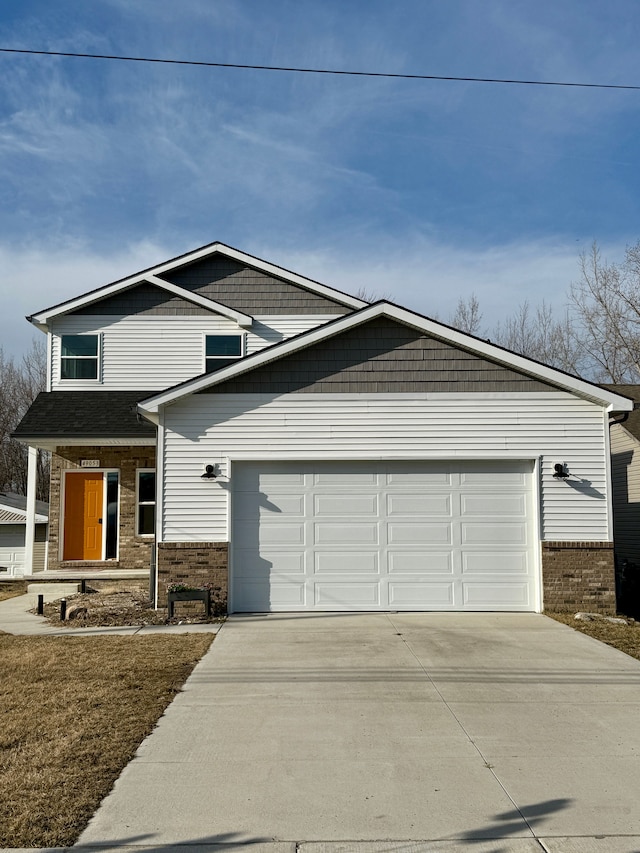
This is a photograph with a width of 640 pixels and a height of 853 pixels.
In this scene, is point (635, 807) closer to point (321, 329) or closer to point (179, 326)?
point (321, 329)

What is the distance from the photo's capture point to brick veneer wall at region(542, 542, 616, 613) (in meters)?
11.9

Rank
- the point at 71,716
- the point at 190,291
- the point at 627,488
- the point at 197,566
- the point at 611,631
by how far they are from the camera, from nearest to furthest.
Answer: the point at 71,716
the point at 611,631
the point at 197,566
the point at 190,291
the point at 627,488

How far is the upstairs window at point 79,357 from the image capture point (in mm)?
17234

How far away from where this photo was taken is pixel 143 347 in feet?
57.0

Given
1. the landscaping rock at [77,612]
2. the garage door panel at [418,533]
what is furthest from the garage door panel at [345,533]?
the landscaping rock at [77,612]

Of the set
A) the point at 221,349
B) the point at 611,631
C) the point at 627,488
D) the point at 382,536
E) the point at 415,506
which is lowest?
the point at 611,631

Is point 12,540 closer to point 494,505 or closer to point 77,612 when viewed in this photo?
point 77,612

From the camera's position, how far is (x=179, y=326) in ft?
57.5

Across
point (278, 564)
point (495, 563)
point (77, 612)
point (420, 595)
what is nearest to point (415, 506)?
point (420, 595)

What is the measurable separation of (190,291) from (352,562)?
872 centimetres

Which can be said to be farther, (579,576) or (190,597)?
(579,576)

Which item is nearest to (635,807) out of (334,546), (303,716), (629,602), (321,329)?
(303,716)

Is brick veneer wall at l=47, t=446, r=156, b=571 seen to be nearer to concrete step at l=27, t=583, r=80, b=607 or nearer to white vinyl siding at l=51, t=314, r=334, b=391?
concrete step at l=27, t=583, r=80, b=607

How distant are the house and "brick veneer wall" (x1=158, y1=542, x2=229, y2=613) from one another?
22mm
